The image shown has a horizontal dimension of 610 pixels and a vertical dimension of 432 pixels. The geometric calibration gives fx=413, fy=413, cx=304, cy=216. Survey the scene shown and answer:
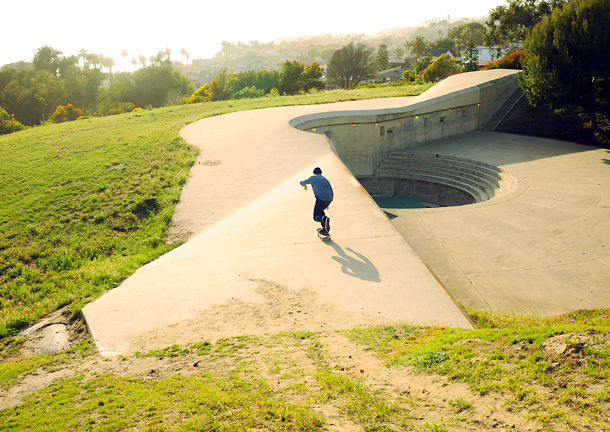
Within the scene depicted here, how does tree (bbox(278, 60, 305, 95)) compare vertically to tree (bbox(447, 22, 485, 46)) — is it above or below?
below

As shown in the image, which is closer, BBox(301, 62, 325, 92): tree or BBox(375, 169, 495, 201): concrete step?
BBox(375, 169, 495, 201): concrete step

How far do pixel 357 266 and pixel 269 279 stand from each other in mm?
1757

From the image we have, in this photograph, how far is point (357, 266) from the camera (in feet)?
26.9

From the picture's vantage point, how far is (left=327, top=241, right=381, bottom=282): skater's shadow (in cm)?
784

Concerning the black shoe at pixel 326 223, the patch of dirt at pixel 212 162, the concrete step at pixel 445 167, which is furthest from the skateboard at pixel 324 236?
the concrete step at pixel 445 167

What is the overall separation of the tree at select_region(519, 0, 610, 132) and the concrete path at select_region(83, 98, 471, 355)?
47.1 ft

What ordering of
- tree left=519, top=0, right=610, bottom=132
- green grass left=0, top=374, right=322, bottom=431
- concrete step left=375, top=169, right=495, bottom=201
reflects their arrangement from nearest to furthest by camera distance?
1. green grass left=0, top=374, right=322, bottom=431
2. concrete step left=375, top=169, right=495, bottom=201
3. tree left=519, top=0, right=610, bottom=132

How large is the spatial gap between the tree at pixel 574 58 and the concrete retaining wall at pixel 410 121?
4977 mm

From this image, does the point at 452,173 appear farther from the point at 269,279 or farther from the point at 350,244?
the point at 269,279

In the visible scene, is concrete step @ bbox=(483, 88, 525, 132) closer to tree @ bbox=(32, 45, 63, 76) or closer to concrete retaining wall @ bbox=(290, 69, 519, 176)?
concrete retaining wall @ bbox=(290, 69, 519, 176)

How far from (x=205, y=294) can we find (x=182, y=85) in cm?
9272

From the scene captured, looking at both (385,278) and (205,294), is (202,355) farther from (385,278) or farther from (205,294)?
(385,278)

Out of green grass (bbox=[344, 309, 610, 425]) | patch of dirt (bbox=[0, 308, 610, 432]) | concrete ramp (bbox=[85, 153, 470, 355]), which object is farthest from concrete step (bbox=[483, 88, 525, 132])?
patch of dirt (bbox=[0, 308, 610, 432])

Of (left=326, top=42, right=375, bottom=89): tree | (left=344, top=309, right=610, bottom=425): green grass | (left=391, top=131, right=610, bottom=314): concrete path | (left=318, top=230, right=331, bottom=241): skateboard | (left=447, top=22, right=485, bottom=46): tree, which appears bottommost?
(left=391, top=131, right=610, bottom=314): concrete path
